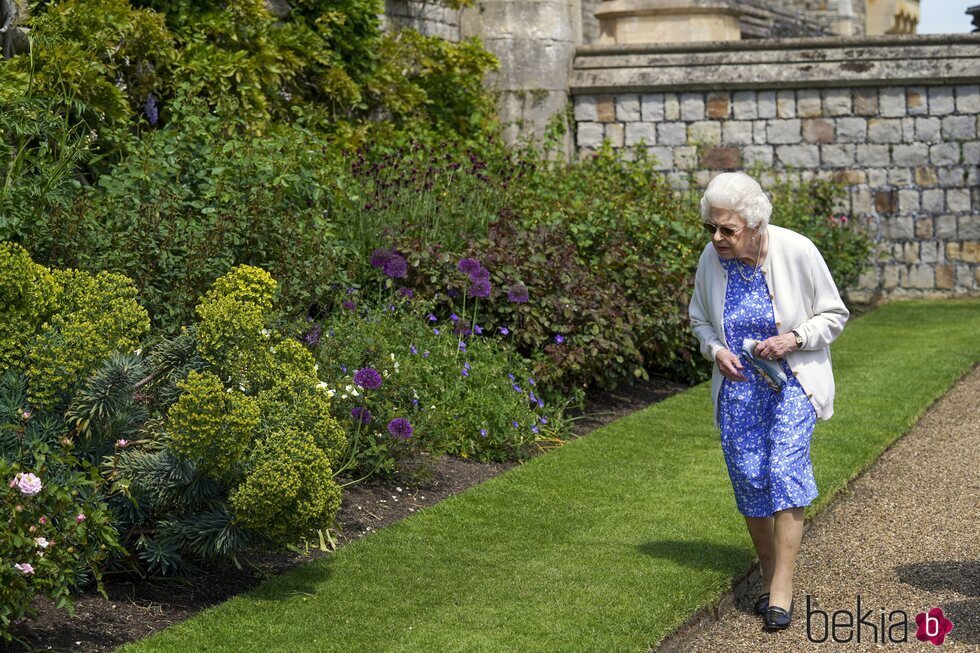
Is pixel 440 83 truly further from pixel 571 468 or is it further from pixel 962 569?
pixel 962 569

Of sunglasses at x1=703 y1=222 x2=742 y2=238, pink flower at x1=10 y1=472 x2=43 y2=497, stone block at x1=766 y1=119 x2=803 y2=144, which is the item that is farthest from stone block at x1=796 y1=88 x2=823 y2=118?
pink flower at x1=10 y1=472 x2=43 y2=497

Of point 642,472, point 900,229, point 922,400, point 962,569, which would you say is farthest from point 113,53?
point 900,229

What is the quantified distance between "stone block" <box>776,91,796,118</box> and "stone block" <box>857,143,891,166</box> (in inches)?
30.4

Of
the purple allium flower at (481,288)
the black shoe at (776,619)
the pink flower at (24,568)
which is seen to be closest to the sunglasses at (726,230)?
the black shoe at (776,619)

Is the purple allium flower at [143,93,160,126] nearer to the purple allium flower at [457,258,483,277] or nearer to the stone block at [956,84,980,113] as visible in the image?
the purple allium flower at [457,258,483,277]

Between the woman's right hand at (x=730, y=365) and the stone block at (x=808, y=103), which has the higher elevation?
the stone block at (x=808, y=103)

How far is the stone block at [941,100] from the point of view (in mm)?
13258

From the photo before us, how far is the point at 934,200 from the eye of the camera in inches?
532

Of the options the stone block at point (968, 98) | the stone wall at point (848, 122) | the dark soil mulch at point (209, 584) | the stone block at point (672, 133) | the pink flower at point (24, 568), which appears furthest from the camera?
the stone block at point (672, 133)

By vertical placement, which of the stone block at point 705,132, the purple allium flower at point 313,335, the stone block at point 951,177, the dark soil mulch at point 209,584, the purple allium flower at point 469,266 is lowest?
A: the dark soil mulch at point 209,584

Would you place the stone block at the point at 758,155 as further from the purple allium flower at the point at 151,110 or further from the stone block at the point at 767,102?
the purple allium flower at the point at 151,110

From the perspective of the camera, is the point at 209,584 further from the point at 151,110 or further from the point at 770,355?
the point at 151,110

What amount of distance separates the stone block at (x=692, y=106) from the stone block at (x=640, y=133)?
14.4 inches

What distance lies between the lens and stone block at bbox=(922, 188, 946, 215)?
13500mm
